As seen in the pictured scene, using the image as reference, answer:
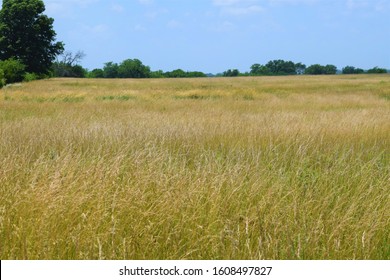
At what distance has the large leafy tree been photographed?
57.2m

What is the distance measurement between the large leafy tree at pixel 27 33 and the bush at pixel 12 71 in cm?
589

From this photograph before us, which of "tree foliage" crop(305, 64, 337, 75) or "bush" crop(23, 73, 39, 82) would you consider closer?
"bush" crop(23, 73, 39, 82)

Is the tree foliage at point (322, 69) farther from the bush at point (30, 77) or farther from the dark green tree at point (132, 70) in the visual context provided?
the bush at point (30, 77)

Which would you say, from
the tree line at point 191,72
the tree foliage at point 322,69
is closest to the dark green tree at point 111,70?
the tree line at point 191,72

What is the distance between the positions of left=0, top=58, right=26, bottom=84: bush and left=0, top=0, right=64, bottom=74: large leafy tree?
5894mm

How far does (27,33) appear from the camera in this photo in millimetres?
57688

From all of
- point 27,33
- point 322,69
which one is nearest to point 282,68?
point 322,69

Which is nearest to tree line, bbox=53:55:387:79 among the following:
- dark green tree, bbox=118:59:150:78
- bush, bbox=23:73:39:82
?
dark green tree, bbox=118:59:150:78

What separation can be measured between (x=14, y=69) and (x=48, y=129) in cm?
4410

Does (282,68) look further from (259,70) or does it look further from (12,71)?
→ (12,71)

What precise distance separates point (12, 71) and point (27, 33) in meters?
11.9

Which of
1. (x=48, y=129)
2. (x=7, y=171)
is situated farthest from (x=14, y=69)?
(x=7, y=171)

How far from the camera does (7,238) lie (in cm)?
319

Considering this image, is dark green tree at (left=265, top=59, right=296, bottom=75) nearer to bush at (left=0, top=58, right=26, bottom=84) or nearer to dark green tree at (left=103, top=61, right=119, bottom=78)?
dark green tree at (left=103, top=61, right=119, bottom=78)
